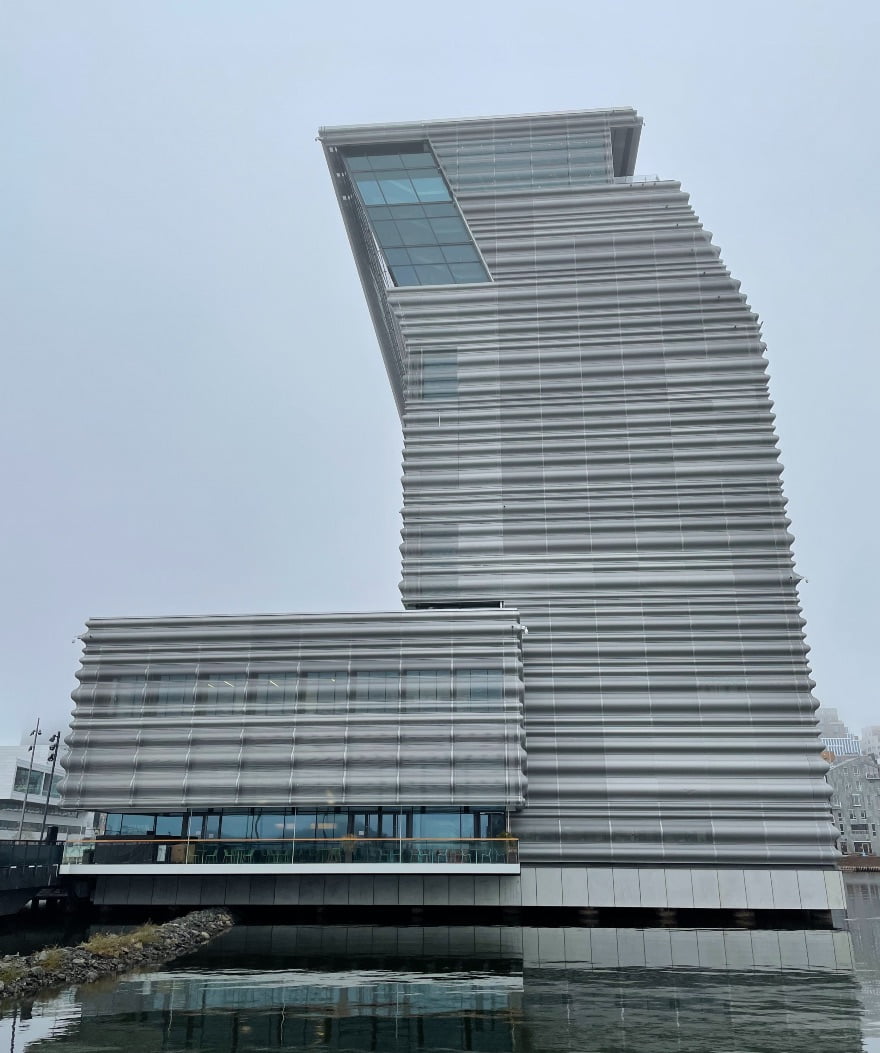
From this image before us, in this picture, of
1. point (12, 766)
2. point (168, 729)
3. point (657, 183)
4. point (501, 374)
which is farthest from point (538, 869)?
point (12, 766)

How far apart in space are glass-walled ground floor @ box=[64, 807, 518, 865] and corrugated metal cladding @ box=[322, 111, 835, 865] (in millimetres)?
5510

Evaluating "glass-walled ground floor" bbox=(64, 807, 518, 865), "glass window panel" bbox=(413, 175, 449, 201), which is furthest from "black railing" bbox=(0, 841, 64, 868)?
"glass window panel" bbox=(413, 175, 449, 201)

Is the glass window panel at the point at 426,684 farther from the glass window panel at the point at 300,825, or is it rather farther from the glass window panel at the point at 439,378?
the glass window panel at the point at 439,378

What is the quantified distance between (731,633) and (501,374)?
29575mm

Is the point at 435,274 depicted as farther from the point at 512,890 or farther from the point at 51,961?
the point at 51,961

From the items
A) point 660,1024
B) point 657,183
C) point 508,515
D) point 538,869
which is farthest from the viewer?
point 657,183

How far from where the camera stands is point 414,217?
284 feet

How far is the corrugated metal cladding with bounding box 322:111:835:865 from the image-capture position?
215 ft

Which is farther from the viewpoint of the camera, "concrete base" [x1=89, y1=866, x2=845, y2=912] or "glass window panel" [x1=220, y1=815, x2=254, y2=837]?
"glass window panel" [x1=220, y1=815, x2=254, y2=837]

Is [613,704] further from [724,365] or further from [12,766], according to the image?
[12,766]

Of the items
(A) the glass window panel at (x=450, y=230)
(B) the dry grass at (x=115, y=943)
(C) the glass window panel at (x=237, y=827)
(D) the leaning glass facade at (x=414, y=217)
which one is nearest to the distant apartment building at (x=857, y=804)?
(D) the leaning glass facade at (x=414, y=217)

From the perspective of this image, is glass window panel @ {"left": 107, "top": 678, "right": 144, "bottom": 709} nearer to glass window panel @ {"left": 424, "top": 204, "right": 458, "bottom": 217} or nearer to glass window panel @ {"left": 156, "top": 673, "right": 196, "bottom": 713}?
glass window panel @ {"left": 156, "top": 673, "right": 196, "bottom": 713}

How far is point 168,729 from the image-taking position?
211 feet

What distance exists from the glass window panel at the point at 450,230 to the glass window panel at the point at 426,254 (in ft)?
3.08
